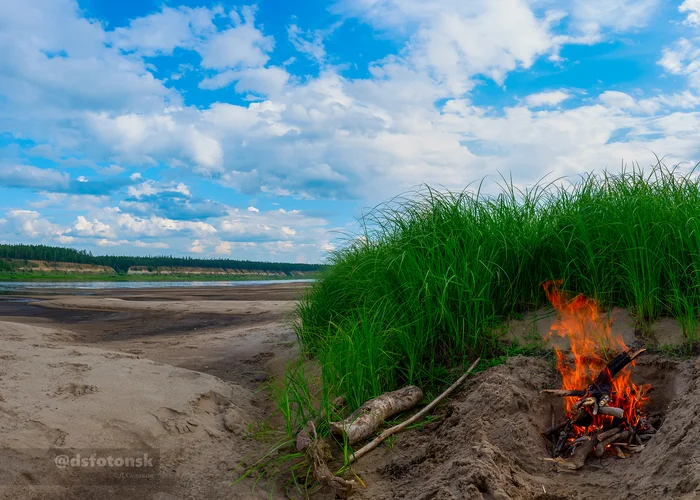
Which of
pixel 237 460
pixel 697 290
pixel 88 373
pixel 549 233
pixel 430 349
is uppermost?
pixel 549 233

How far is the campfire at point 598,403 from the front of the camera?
3.78 metres

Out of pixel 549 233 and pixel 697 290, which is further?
Answer: pixel 549 233

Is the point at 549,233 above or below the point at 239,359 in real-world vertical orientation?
above

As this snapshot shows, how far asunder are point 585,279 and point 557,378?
1434 mm

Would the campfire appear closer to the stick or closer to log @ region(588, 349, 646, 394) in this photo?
log @ region(588, 349, 646, 394)

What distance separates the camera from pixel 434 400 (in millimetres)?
4648

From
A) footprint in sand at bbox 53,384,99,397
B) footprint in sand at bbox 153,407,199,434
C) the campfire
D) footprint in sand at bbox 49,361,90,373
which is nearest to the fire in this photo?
the campfire

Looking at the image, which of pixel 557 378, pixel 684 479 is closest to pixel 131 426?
pixel 557 378

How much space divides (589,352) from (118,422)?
173 inches

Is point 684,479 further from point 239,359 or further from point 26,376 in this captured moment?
point 239,359

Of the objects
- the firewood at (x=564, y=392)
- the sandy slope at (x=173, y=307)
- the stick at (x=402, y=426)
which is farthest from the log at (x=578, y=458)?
the sandy slope at (x=173, y=307)

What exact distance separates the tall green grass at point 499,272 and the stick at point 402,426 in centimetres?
35

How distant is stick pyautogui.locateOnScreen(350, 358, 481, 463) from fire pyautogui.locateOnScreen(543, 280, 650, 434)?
936mm

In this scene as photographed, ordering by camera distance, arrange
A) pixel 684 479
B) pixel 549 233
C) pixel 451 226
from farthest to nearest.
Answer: pixel 451 226 < pixel 549 233 < pixel 684 479
